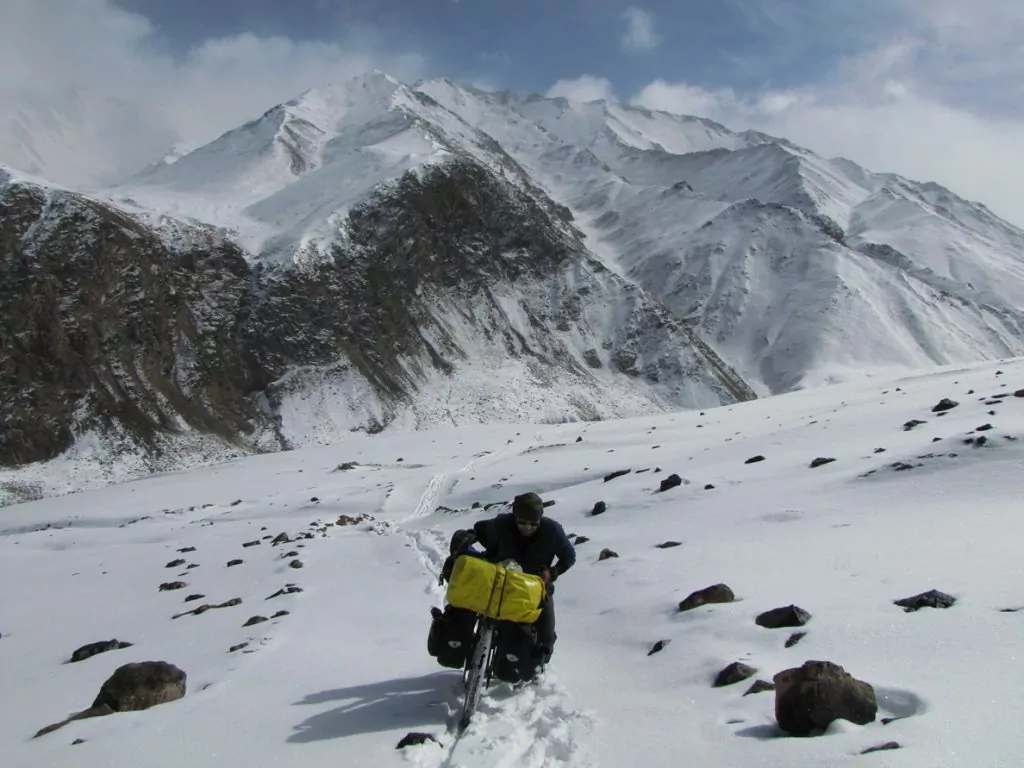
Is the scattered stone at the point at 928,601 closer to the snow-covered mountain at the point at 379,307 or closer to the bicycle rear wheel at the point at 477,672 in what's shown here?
the bicycle rear wheel at the point at 477,672

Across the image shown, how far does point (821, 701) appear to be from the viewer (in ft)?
18.2

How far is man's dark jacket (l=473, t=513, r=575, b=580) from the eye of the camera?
759 centimetres

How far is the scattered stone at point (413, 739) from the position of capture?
20.1ft

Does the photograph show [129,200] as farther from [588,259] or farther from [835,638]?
[835,638]

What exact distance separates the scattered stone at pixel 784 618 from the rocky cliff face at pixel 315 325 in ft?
266

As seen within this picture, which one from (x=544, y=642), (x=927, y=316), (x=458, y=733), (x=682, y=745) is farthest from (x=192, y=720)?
(x=927, y=316)

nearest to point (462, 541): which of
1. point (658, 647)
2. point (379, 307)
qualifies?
point (658, 647)

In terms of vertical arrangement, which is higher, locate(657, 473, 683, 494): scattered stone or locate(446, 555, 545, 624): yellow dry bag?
locate(446, 555, 545, 624): yellow dry bag

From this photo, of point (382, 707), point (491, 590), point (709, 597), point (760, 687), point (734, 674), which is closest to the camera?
point (760, 687)

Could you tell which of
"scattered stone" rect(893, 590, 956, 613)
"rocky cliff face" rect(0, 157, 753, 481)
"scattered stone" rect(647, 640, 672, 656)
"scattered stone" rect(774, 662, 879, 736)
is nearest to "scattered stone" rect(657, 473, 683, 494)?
"scattered stone" rect(647, 640, 672, 656)

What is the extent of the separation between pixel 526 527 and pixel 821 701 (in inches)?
121

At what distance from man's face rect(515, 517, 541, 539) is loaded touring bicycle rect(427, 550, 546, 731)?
0.45 meters

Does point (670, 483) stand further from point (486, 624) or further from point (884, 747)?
point (884, 747)

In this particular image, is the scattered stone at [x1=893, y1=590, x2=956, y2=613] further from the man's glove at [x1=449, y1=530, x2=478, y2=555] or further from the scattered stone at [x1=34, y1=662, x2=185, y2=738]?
the scattered stone at [x1=34, y1=662, x2=185, y2=738]
